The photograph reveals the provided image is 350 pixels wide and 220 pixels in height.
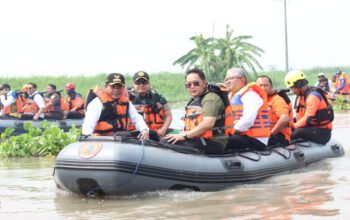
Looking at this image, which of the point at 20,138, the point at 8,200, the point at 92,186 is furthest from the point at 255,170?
the point at 20,138

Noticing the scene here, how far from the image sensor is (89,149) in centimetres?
722

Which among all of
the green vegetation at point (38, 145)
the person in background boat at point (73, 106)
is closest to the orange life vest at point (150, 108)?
the green vegetation at point (38, 145)

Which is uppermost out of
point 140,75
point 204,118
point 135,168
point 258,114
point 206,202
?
point 140,75

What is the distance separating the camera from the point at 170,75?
43.9m

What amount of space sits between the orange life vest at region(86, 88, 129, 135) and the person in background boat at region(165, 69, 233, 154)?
0.60m

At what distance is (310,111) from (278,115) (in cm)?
73

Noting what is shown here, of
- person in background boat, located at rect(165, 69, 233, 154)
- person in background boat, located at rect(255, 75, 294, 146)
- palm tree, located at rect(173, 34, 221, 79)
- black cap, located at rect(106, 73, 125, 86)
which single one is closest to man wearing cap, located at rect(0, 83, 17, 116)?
person in background boat, located at rect(255, 75, 294, 146)

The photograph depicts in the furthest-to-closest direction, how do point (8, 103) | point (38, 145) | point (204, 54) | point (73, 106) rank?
1. point (204, 54)
2. point (73, 106)
3. point (8, 103)
4. point (38, 145)

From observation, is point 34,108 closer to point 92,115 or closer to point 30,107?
point 30,107

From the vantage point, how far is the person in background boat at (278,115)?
9617 mm

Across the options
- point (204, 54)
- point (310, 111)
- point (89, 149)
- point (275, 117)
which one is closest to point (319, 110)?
point (310, 111)

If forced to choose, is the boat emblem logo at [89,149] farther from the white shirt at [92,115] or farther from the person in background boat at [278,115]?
the person in background boat at [278,115]

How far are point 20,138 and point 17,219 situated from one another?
20.4 ft

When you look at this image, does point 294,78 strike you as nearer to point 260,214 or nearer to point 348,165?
point 348,165
